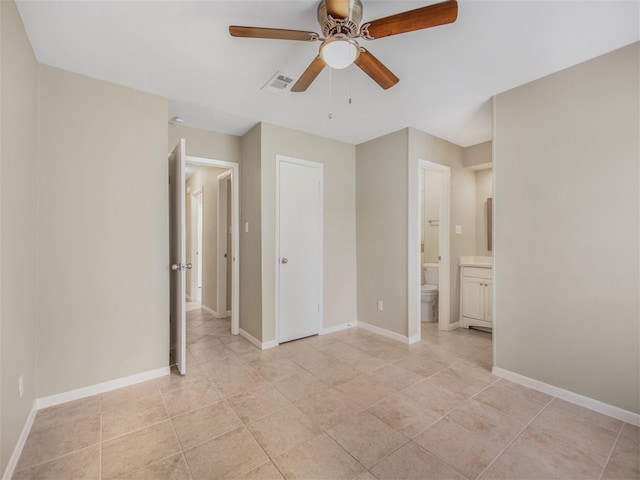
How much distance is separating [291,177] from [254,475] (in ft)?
9.05

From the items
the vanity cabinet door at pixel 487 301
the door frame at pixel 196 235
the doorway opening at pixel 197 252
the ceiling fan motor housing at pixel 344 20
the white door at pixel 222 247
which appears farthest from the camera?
the door frame at pixel 196 235

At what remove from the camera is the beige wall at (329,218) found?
130 inches

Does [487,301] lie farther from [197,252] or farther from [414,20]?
[197,252]

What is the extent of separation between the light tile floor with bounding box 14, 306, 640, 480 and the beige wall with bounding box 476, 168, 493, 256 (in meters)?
2.04

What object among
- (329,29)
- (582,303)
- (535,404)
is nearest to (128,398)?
(329,29)

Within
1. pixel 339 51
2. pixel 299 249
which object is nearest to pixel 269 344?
pixel 299 249

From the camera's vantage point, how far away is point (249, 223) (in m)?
3.51

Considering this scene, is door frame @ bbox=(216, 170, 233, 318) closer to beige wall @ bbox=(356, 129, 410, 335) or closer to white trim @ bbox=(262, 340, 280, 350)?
white trim @ bbox=(262, 340, 280, 350)

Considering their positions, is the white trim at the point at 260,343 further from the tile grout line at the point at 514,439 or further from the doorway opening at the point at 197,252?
the tile grout line at the point at 514,439

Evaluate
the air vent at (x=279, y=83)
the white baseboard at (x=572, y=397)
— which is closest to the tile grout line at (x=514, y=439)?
the white baseboard at (x=572, y=397)

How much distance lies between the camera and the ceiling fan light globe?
1.45 metres

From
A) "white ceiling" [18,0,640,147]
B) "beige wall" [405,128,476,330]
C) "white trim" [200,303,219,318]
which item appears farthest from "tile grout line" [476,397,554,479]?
"white trim" [200,303,219,318]

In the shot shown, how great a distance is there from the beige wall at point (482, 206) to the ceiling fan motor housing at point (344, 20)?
11.5 feet

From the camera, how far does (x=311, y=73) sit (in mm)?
1859
